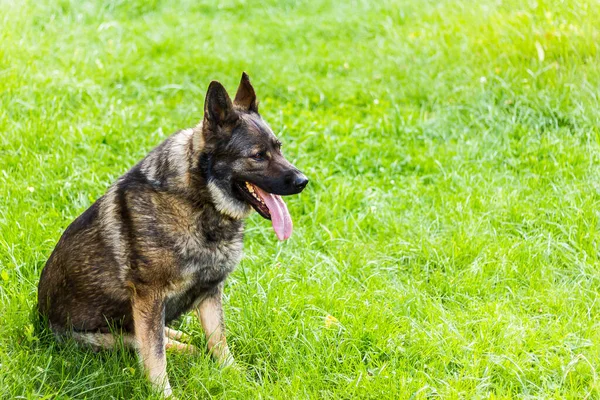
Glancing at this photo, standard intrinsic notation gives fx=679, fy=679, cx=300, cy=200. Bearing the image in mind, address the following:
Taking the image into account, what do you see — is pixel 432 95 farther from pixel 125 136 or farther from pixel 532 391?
pixel 532 391

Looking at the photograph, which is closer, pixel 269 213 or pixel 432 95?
pixel 269 213

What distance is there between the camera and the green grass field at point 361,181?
11.0ft

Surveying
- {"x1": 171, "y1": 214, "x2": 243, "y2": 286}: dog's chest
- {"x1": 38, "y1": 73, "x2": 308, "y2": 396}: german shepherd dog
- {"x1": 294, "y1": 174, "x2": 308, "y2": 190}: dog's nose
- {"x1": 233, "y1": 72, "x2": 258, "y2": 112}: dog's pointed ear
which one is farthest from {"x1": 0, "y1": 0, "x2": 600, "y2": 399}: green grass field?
{"x1": 233, "y1": 72, "x2": 258, "y2": 112}: dog's pointed ear

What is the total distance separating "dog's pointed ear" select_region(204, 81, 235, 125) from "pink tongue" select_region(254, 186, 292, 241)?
0.38 meters

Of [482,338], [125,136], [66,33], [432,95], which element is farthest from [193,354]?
[66,33]

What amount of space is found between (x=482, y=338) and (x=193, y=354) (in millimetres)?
1496

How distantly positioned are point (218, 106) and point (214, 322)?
1110 mm

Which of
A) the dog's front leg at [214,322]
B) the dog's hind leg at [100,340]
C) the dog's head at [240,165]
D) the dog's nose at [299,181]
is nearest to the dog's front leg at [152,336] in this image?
the dog's hind leg at [100,340]

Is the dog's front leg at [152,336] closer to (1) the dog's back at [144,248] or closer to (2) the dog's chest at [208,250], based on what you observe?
(1) the dog's back at [144,248]

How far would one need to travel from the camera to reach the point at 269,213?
3.37m

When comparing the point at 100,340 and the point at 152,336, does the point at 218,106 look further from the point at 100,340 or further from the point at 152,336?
the point at 100,340

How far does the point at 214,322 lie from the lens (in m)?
3.50

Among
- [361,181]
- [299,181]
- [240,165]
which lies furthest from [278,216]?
[361,181]

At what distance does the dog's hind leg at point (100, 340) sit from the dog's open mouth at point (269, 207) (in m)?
0.89
